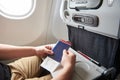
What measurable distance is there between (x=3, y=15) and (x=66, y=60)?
30.7 inches

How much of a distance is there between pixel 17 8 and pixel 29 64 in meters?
0.67

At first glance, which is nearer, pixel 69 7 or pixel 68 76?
pixel 68 76

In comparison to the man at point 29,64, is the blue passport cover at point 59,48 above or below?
above

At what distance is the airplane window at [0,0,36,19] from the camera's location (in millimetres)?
1574

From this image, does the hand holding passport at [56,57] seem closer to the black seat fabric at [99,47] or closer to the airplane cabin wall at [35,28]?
the black seat fabric at [99,47]

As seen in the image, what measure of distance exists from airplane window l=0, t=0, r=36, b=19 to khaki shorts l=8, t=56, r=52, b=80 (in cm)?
50

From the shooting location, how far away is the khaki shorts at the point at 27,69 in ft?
3.71

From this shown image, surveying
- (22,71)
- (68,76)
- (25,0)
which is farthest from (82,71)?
(25,0)

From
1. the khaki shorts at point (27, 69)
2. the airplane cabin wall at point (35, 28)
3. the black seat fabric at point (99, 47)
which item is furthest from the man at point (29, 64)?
the airplane cabin wall at point (35, 28)

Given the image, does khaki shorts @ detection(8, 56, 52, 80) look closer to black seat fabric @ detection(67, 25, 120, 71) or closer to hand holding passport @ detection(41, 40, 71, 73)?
hand holding passport @ detection(41, 40, 71, 73)

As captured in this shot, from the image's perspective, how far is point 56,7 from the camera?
63.9 inches

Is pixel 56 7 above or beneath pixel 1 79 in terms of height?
above

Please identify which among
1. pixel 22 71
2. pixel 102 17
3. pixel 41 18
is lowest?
pixel 22 71

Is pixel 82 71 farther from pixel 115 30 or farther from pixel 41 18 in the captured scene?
pixel 41 18
